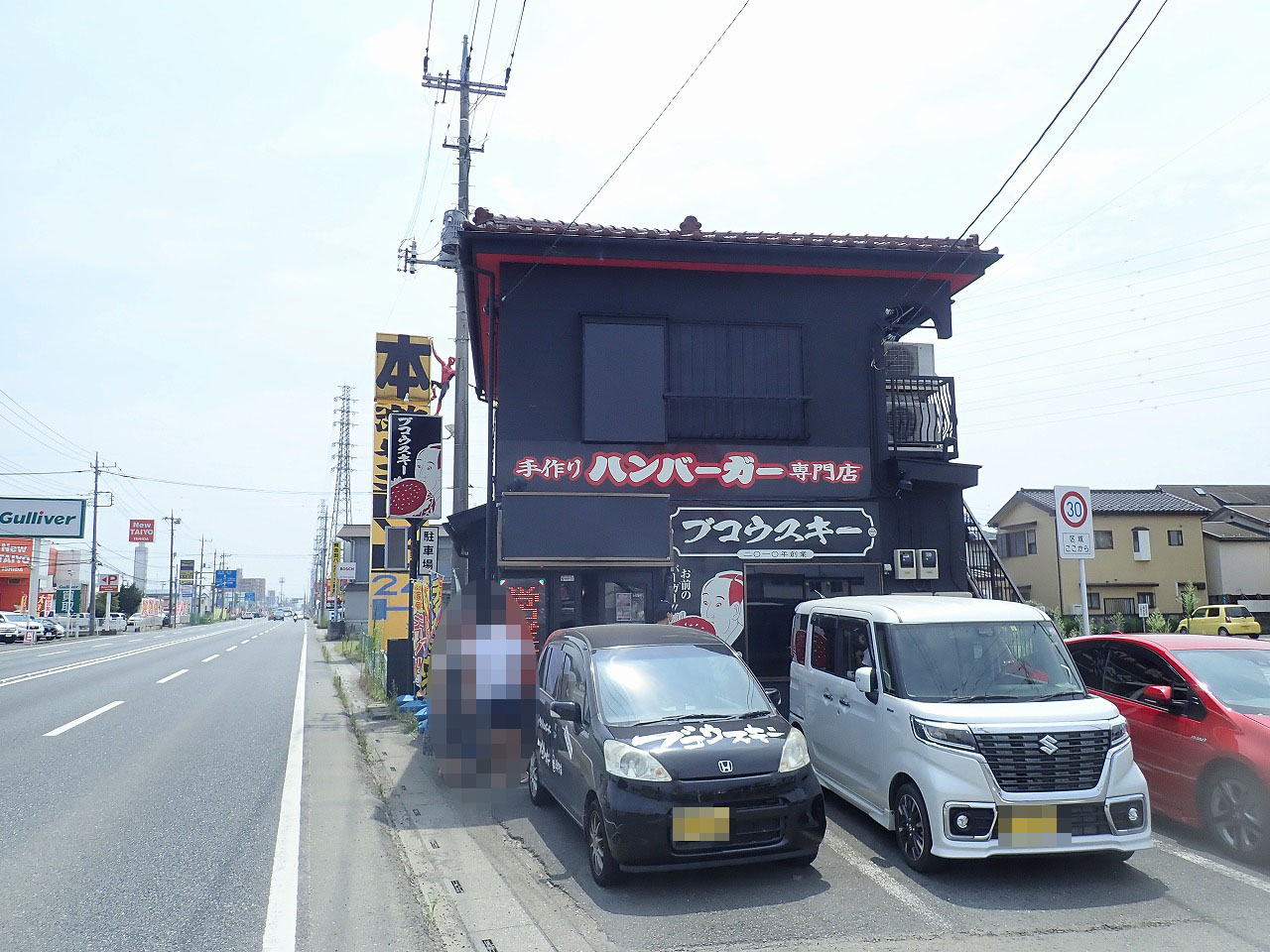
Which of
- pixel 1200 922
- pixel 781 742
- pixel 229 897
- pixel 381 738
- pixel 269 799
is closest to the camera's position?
pixel 1200 922

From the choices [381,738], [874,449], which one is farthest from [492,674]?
[874,449]

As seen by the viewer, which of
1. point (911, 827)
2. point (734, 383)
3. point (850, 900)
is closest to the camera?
point (850, 900)

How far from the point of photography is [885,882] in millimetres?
5629

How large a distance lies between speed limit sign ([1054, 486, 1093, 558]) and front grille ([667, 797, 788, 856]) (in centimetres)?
625

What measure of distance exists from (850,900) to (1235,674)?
3856mm

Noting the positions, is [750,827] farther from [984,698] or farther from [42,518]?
[42,518]

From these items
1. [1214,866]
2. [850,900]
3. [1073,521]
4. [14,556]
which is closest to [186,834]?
[850,900]

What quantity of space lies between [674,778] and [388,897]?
1.97 metres

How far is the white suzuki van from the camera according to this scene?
17.7 feet

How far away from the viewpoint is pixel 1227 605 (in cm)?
3478

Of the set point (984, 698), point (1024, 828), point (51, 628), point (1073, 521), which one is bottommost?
point (51, 628)

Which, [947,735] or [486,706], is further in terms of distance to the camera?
[486,706]

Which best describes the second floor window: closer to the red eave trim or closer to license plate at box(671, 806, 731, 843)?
the red eave trim

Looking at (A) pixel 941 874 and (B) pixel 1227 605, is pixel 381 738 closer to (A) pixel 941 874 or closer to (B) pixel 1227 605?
(A) pixel 941 874
